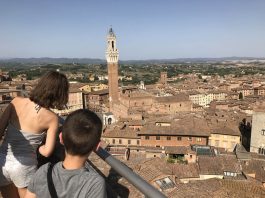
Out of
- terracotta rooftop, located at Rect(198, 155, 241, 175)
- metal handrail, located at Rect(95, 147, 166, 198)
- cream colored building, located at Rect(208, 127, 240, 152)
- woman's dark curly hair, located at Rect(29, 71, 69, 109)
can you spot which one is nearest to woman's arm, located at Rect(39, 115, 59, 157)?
woman's dark curly hair, located at Rect(29, 71, 69, 109)

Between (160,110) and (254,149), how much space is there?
27.5m

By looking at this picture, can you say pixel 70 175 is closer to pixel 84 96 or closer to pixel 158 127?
pixel 158 127

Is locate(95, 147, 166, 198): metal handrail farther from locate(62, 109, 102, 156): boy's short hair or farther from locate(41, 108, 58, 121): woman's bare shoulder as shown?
locate(41, 108, 58, 121): woman's bare shoulder

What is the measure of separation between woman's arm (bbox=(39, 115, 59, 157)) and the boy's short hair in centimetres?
78

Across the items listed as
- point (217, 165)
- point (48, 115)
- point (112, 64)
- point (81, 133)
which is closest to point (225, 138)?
point (217, 165)

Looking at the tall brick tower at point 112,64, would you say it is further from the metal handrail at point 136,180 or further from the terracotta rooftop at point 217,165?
the metal handrail at point 136,180

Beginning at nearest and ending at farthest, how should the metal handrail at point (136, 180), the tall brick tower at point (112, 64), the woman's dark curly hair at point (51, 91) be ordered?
the metal handrail at point (136, 180) → the woman's dark curly hair at point (51, 91) → the tall brick tower at point (112, 64)

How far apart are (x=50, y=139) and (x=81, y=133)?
923 millimetres

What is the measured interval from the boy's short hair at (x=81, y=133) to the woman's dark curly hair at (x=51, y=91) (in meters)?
0.91

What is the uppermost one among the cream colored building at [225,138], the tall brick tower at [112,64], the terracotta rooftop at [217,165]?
the tall brick tower at [112,64]

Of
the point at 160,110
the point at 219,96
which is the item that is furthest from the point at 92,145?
the point at 219,96

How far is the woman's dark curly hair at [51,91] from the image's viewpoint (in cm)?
328

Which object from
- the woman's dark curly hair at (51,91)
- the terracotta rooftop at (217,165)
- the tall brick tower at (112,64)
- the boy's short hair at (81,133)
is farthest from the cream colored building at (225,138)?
the boy's short hair at (81,133)

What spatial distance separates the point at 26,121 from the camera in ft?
10.9
